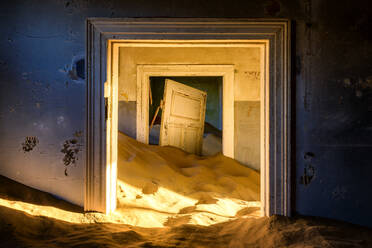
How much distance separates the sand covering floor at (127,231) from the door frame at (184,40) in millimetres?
220

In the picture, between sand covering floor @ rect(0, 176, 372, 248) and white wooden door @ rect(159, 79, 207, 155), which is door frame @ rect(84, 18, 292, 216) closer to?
sand covering floor @ rect(0, 176, 372, 248)

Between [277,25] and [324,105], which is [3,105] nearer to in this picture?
[277,25]

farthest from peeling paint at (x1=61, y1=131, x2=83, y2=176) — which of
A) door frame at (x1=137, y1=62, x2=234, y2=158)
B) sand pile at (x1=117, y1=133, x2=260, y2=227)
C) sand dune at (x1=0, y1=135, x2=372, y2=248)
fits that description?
door frame at (x1=137, y1=62, x2=234, y2=158)

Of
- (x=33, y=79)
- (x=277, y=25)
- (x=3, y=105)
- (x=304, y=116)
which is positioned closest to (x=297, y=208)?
(x=304, y=116)

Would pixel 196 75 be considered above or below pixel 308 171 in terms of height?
above

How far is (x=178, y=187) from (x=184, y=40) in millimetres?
2360

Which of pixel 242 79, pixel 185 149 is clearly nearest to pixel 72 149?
pixel 242 79

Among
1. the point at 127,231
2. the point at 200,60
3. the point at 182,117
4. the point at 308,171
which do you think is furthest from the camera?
the point at 182,117

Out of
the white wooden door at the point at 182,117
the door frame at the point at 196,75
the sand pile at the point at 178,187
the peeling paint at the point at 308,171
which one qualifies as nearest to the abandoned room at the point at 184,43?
the peeling paint at the point at 308,171

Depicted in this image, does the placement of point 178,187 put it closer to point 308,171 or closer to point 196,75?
point 308,171

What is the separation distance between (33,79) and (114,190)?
55.8 inches

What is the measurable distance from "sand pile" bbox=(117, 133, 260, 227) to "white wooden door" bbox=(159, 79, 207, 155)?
0.60 metres

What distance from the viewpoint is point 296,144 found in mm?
2504

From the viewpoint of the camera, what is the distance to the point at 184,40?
2.57m
